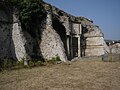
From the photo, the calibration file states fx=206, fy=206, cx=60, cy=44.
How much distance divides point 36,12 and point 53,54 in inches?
176

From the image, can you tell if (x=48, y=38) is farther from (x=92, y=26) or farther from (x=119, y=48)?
(x=119, y=48)

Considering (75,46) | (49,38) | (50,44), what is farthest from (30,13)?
(75,46)

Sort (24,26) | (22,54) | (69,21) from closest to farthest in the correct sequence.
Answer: (22,54) → (24,26) → (69,21)

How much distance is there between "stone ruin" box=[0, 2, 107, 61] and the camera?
17703 millimetres

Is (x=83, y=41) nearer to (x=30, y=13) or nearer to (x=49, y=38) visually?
(x=49, y=38)

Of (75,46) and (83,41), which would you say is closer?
(75,46)

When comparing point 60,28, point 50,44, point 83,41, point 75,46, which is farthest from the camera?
point 83,41

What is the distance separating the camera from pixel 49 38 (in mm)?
20688

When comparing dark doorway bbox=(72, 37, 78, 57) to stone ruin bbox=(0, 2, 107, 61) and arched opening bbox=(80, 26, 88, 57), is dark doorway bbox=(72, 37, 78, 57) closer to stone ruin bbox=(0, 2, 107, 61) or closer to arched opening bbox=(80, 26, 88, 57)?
stone ruin bbox=(0, 2, 107, 61)

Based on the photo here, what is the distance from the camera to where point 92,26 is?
2992cm

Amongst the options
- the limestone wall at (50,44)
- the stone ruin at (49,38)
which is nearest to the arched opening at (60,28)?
the stone ruin at (49,38)

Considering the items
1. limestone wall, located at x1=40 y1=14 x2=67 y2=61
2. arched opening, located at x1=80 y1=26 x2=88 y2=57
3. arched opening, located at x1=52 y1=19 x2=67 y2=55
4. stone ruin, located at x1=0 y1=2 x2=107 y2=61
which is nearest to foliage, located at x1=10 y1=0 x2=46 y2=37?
stone ruin, located at x1=0 y1=2 x2=107 y2=61

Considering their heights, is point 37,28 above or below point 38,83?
above

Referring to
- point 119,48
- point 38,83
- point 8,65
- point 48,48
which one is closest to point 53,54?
point 48,48
